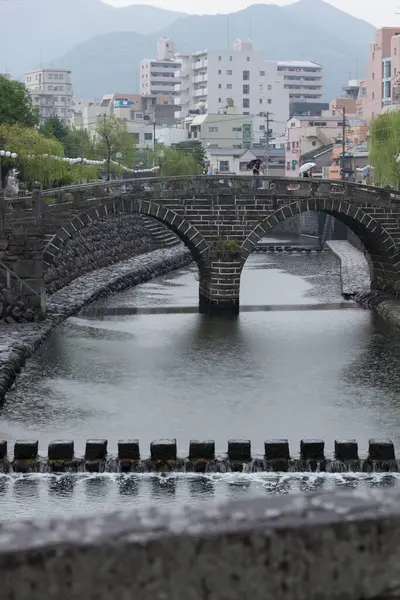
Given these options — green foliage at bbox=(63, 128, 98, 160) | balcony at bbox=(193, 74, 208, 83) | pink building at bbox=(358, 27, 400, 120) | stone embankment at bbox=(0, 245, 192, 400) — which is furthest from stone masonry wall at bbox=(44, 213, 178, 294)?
balcony at bbox=(193, 74, 208, 83)

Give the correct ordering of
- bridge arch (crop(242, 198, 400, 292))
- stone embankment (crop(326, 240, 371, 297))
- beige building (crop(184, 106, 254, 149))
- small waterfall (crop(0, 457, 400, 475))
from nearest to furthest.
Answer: small waterfall (crop(0, 457, 400, 475)) → bridge arch (crop(242, 198, 400, 292)) → stone embankment (crop(326, 240, 371, 297)) → beige building (crop(184, 106, 254, 149))

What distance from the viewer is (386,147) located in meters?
61.1

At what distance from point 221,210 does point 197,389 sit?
15.0 metres

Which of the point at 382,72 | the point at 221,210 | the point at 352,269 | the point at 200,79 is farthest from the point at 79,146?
the point at 200,79

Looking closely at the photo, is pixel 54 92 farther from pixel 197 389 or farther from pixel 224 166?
pixel 197 389

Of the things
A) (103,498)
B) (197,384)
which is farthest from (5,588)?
(197,384)

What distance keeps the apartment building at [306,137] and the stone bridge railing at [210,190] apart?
67595 millimetres

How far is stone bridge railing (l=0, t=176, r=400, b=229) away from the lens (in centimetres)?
4059

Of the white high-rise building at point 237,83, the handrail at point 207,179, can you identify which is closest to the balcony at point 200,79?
the white high-rise building at point 237,83

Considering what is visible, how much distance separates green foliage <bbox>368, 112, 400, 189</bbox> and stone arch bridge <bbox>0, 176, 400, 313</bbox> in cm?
1768

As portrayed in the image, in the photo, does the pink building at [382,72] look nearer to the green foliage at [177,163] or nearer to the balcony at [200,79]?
the green foliage at [177,163]

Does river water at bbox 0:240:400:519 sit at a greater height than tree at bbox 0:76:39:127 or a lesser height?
lesser

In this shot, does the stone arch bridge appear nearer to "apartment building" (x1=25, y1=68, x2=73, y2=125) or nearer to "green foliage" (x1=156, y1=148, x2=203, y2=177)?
"green foliage" (x1=156, y1=148, x2=203, y2=177)

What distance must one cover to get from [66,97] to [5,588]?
19548cm
